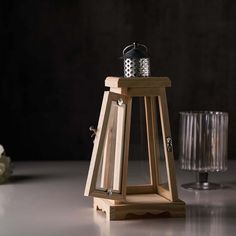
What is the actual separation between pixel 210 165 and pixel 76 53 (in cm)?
65

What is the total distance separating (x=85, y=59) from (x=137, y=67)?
2.39 ft

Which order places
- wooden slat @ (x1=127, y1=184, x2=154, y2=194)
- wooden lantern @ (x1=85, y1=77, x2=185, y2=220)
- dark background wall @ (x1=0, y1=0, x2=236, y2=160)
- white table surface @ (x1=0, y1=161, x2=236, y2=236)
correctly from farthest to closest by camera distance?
dark background wall @ (x1=0, y1=0, x2=236, y2=160)
wooden slat @ (x1=127, y1=184, x2=154, y2=194)
wooden lantern @ (x1=85, y1=77, x2=185, y2=220)
white table surface @ (x1=0, y1=161, x2=236, y2=236)

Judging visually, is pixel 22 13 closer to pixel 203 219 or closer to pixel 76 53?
pixel 76 53

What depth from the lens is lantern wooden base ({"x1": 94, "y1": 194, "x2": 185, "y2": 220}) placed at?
1.40m

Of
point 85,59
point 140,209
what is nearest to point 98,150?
point 140,209

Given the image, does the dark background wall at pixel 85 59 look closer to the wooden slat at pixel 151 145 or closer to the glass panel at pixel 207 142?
the glass panel at pixel 207 142

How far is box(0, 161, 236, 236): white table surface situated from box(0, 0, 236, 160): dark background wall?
28 cm

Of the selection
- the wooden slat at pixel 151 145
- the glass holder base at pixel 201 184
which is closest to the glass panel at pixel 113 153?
the wooden slat at pixel 151 145

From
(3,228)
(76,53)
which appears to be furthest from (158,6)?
(3,228)

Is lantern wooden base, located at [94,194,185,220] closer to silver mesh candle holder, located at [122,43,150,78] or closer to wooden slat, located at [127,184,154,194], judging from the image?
wooden slat, located at [127,184,154,194]

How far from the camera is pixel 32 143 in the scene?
2193 millimetres

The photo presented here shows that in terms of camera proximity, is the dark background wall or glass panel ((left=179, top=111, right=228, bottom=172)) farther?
the dark background wall

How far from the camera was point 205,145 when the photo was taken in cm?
175

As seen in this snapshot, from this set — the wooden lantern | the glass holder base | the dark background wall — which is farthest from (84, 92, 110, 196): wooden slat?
the dark background wall
